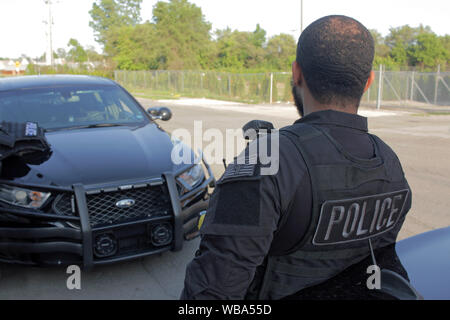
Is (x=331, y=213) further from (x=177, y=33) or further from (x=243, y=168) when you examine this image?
(x=177, y=33)

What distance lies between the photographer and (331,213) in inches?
52.8

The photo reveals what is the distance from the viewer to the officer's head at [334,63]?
141 centimetres

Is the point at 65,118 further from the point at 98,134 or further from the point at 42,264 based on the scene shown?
the point at 42,264

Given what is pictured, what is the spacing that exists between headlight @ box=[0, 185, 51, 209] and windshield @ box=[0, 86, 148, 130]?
1.20 meters

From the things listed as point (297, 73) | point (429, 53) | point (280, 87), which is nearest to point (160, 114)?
point (297, 73)

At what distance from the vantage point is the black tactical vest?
1345 millimetres

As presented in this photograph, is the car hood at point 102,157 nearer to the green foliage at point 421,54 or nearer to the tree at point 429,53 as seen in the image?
the green foliage at point 421,54

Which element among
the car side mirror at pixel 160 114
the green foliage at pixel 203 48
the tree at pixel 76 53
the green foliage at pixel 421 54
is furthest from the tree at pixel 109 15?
the car side mirror at pixel 160 114

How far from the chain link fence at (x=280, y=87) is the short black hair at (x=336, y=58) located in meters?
20.0

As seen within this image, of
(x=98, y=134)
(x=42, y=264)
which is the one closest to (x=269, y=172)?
(x=42, y=264)

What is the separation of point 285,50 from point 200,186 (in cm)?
5930

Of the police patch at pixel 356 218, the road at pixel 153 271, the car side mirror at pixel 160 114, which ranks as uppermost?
the car side mirror at pixel 160 114

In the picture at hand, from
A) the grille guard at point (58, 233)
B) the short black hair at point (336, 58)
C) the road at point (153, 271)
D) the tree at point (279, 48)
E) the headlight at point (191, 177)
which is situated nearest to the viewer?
the short black hair at point (336, 58)

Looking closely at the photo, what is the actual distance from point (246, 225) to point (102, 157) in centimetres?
251
